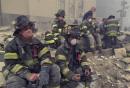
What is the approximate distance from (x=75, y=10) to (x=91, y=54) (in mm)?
18481

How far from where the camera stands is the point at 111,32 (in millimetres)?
13711

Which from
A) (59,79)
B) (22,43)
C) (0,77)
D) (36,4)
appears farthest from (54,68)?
(36,4)

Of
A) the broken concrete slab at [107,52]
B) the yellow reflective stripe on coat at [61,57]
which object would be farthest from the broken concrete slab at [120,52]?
the yellow reflective stripe on coat at [61,57]

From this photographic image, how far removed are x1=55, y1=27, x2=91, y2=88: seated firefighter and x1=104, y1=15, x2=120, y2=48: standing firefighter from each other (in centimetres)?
607

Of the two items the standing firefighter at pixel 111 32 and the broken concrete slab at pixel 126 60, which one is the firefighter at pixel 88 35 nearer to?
the standing firefighter at pixel 111 32

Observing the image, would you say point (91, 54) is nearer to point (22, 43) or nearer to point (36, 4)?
point (22, 43)

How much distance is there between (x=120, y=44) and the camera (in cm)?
1423

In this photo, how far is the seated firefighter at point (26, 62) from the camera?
20.9ft

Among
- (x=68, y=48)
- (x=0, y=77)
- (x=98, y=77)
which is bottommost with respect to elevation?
(x=98, y=77)

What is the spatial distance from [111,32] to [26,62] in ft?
25.0

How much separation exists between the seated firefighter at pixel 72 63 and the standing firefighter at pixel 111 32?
6.07 metres

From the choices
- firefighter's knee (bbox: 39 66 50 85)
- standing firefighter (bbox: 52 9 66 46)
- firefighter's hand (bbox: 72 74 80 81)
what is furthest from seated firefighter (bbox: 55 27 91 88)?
standing firefighter (bbox: 52 9 66 46)

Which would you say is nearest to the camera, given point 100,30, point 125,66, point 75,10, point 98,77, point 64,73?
point 64,73

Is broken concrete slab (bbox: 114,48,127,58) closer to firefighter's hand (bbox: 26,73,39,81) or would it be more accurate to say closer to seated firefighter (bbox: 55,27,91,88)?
seated firefighter (bbox: 55,27,91,88)
